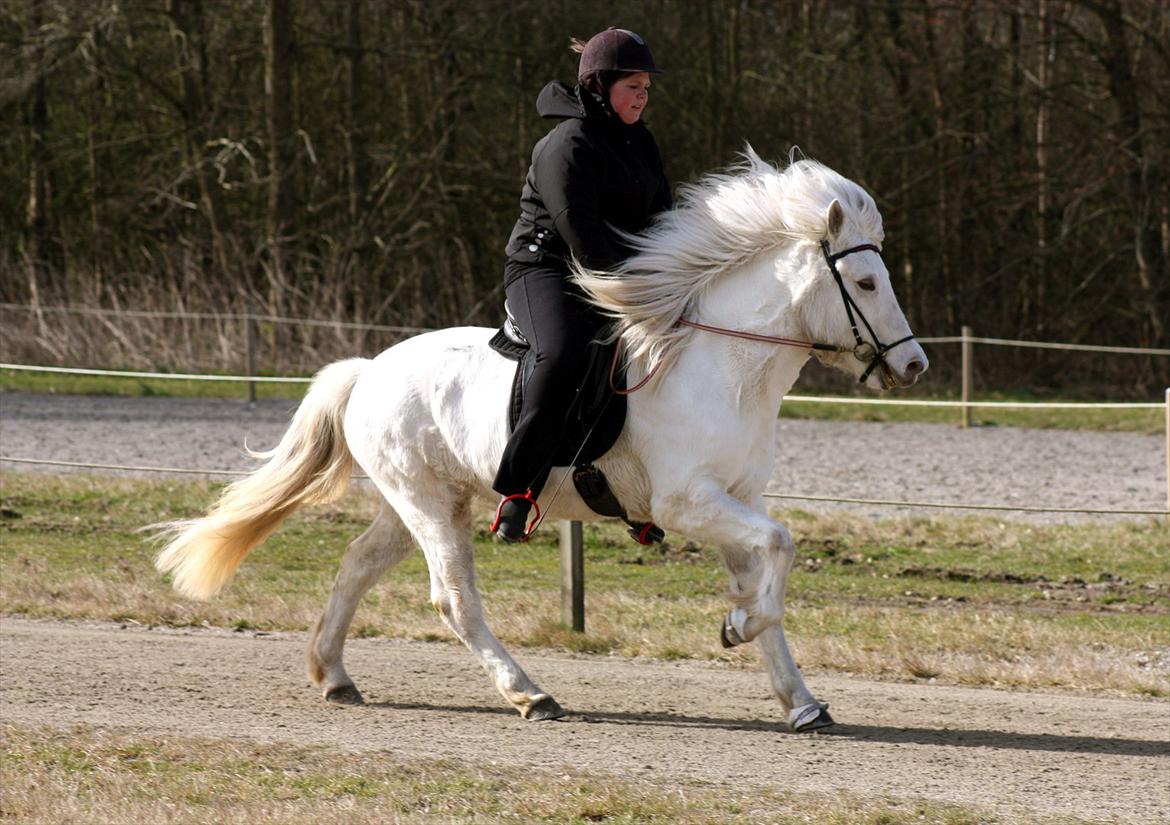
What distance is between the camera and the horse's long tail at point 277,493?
6688 millimetres

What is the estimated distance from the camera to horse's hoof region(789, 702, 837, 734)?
587 cm

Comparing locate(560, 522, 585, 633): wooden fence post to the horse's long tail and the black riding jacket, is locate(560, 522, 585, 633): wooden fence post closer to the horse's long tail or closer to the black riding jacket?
the horse's long tail

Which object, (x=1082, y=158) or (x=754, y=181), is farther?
(x=1082, y=158)

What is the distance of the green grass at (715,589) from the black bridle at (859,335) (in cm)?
210

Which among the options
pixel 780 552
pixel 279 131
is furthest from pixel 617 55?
pixel 279 131

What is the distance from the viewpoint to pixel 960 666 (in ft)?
23.2

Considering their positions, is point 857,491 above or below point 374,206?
below

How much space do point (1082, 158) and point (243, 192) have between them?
39.8ft

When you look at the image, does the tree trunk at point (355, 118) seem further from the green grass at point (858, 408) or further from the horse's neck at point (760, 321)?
the horse's neck at point (760, 321)

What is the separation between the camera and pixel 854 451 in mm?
15375

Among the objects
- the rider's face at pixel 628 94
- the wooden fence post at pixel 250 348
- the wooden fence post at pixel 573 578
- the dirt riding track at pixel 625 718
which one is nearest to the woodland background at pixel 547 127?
the wooden fence post at pixel 250 348

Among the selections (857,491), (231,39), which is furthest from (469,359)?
(231,39)

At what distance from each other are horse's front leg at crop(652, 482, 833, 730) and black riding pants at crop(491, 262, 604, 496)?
1.56 ft

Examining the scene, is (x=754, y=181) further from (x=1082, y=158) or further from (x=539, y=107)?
(x=1082, y=158)
